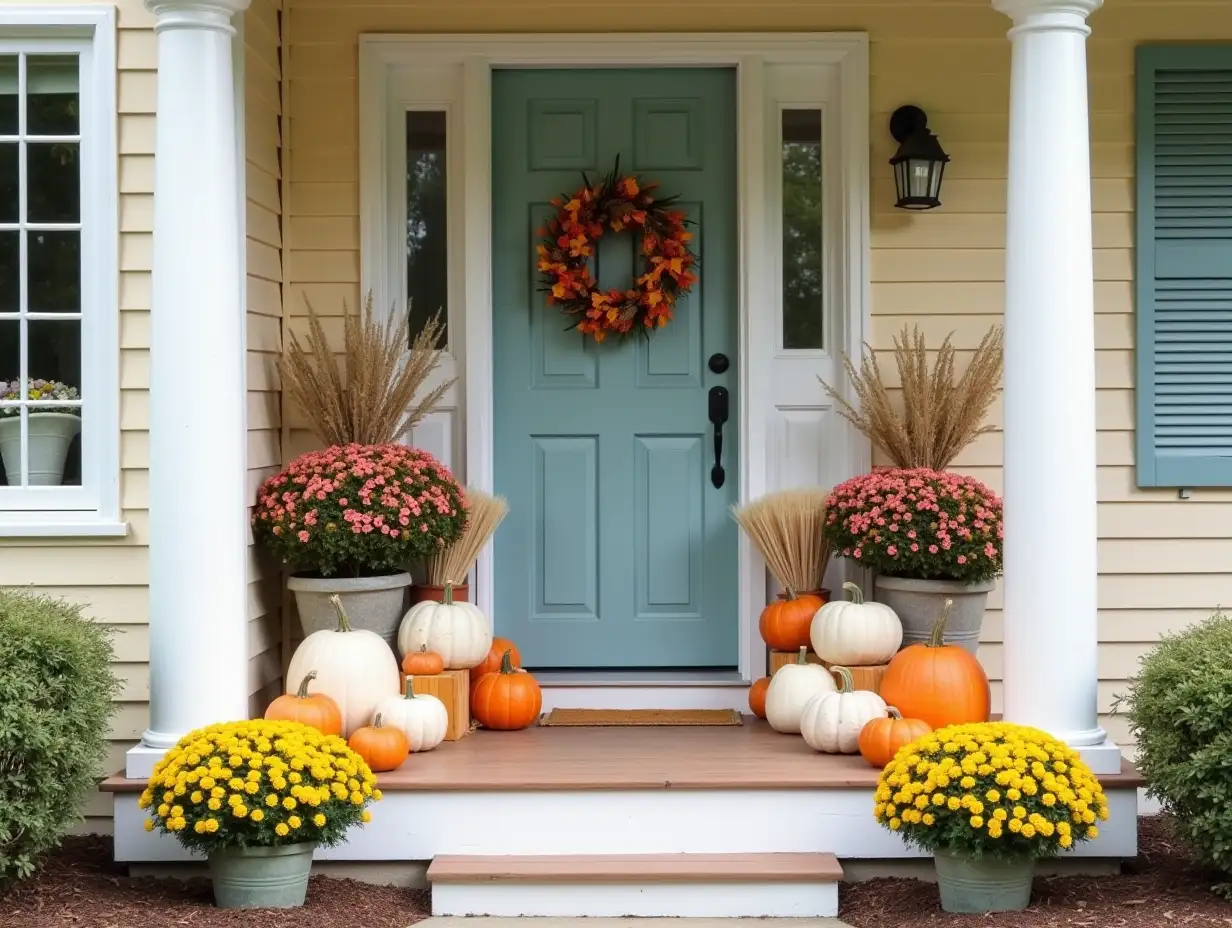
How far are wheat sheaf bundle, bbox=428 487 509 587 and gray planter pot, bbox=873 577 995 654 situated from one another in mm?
1348

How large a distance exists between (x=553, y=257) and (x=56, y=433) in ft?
5.91

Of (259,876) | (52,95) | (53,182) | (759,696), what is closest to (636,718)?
(759,696)

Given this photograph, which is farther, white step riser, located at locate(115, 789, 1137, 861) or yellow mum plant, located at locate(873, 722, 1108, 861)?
white step riser, located at locate(115, 789, 1137, 861)

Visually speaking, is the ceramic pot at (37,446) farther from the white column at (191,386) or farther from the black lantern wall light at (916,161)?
the black lantern wall light at (916,161)

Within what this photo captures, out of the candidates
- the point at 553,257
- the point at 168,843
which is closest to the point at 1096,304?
the point at 553,257

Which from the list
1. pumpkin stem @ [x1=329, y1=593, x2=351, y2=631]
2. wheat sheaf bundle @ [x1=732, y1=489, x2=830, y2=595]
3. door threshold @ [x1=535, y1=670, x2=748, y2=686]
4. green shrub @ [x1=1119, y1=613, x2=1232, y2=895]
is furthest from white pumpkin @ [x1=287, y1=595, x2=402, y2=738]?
green shrub @ [x1=1119, y1=613, x2=1232, y2=895]

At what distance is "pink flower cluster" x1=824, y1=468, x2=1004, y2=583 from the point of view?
4.89m

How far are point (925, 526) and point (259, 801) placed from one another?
226 centimetres

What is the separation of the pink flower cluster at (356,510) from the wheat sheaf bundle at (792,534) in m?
1.04

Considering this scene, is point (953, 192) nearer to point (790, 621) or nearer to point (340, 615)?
point (790, 621)

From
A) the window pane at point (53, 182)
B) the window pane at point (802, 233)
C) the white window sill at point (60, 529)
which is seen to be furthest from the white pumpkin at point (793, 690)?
the window pane at point (53, 182)

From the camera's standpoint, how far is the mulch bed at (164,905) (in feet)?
13.0

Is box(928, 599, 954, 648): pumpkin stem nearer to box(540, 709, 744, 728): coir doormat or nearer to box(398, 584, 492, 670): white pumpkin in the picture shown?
box(540, 709, 744, 728): coir doormat

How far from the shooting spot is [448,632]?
4.92 m
